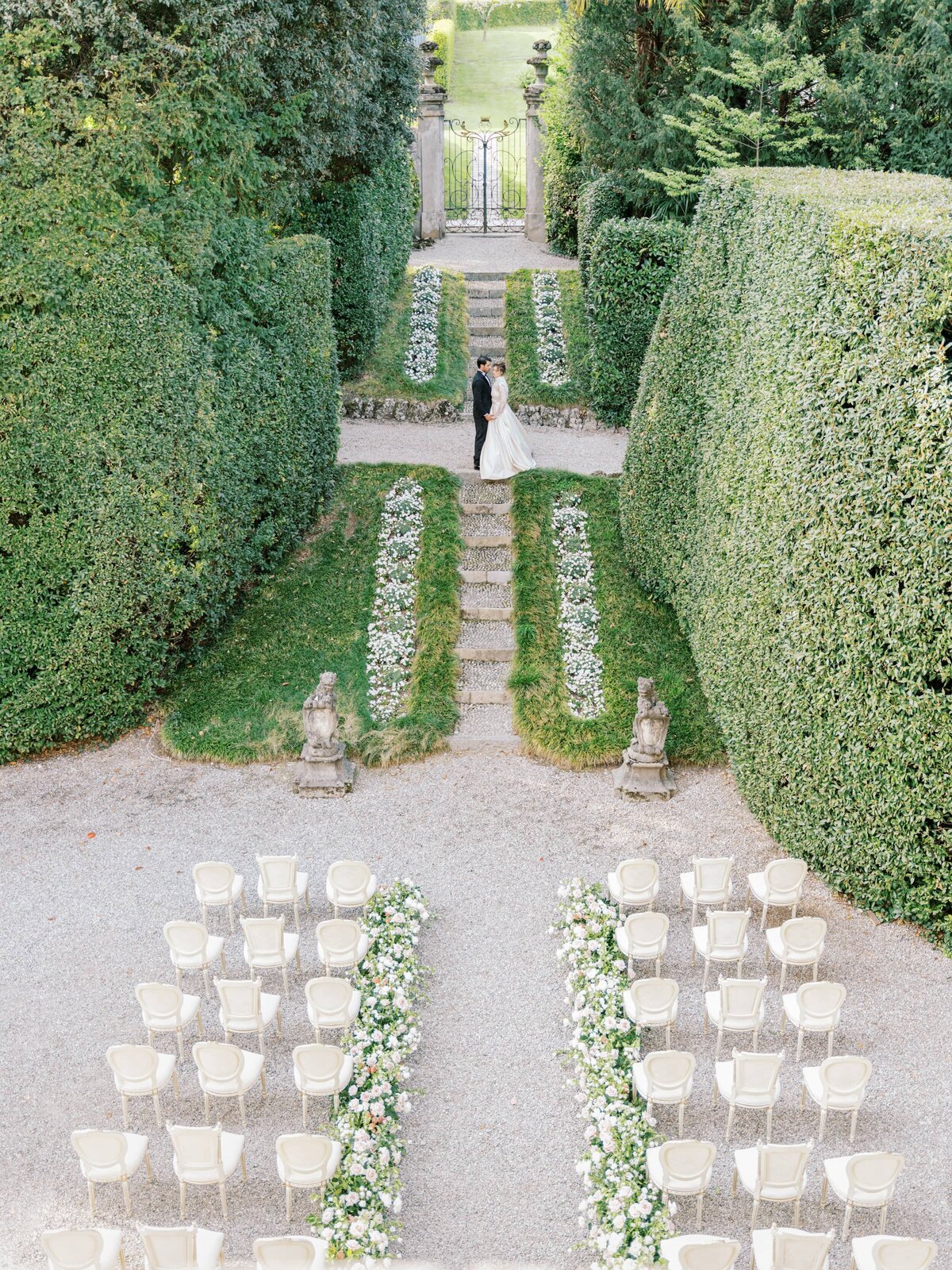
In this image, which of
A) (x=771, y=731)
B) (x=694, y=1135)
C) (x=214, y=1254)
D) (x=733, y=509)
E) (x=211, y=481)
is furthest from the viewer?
(x=211, y=481)

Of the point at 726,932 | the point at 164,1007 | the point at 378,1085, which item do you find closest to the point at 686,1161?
the point at 378,1085

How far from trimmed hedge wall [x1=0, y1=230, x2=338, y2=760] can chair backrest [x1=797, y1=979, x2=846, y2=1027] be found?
8608 millimetres

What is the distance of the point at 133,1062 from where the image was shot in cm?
888

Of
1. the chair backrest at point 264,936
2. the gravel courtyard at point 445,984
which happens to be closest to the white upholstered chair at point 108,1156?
the gravel courtyard at point 445,984

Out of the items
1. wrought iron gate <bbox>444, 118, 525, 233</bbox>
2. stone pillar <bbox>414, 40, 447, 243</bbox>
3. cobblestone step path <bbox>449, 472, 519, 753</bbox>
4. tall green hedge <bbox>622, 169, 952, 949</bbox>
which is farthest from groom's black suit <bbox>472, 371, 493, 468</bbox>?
wrought iron gate <bbox>444, 118, 525, 233</bbox>

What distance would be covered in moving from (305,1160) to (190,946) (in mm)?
2764

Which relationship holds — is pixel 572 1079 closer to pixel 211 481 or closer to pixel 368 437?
pixel 211 481

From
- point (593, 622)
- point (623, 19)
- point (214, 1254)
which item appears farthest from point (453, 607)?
point (623, 19)

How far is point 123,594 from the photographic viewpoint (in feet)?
45.9

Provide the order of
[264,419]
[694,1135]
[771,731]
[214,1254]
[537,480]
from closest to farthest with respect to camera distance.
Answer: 1. [214,1254]
2. [694,1135]
3. [771,731]
4. [264,419]
5. [537,480]

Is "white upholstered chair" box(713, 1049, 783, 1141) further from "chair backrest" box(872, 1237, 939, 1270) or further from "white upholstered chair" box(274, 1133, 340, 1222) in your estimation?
"white upholstered chair" box(274, 1133, 340, 1222)

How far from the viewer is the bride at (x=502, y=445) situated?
61.4 feet

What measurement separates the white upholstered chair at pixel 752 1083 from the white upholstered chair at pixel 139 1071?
423 cm

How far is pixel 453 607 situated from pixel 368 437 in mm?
6036
